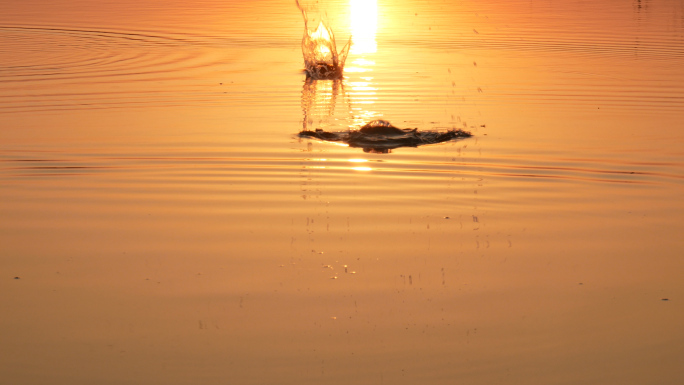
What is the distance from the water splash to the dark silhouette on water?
17.8 ft

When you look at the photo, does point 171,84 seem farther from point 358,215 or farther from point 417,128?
point 358,215

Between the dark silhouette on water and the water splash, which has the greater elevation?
the water splash

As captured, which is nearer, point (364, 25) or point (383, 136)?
point (383, 136)

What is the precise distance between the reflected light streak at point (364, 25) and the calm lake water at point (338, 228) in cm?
368

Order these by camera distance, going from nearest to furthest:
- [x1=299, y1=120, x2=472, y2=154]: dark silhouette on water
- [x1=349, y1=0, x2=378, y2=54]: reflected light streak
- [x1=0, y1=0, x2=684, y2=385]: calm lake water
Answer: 1. [x1=0, y1=0, x2=684, y2=385]: calm lake water
2. [x1=299, y1=120, x2=472, y2=154]: dark silhouette on water
3. [x1=349, y1=0, x2=378, y2=54]: reflected light streak

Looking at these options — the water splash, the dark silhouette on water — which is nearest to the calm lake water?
the dark silhouette on water

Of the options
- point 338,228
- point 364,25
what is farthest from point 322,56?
point 338,228

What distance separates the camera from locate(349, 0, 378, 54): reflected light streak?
68.3 feet

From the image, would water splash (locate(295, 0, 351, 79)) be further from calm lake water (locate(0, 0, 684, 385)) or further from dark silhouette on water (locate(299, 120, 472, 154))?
dark silhouette on water (locate(299, 120, 472, 154))

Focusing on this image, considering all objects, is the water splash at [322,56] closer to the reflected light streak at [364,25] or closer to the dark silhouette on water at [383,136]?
the reflected light streak at [364,25]

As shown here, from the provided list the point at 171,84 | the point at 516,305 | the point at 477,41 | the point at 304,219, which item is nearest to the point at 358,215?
the point at 304,219

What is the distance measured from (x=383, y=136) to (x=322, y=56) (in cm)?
653

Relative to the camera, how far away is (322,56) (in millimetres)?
17453

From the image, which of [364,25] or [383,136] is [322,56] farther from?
[364,25]
